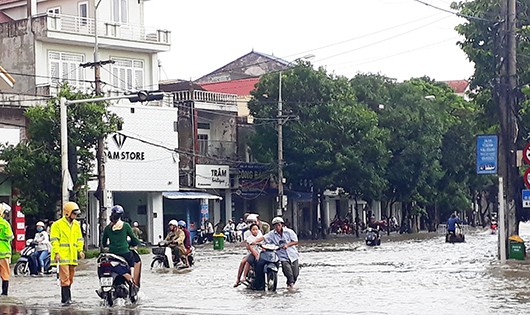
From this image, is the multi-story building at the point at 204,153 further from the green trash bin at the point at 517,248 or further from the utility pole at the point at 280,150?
the green trash bin at the point at 517,248

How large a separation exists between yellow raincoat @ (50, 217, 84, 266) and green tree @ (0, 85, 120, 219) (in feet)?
75.4

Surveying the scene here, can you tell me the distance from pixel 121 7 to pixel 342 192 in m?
19.5

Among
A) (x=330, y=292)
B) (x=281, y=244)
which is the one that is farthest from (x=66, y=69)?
(x=330, y=292)

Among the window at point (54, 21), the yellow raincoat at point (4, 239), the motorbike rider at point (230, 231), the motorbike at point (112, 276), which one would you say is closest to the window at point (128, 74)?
the window at point (54, 21)

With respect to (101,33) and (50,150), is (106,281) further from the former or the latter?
(101,33)

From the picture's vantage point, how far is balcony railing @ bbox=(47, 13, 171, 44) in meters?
50.9

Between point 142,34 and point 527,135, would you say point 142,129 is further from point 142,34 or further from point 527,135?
point 527,135

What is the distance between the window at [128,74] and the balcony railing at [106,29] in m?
1.31

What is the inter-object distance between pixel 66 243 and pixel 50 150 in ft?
79.5

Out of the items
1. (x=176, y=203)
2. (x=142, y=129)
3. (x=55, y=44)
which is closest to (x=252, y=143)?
(x=176, y=203)

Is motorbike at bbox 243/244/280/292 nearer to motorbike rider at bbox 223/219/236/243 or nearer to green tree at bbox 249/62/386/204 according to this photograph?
motorbike rider at bbox 223/219/236/243

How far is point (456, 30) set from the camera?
1348 inches

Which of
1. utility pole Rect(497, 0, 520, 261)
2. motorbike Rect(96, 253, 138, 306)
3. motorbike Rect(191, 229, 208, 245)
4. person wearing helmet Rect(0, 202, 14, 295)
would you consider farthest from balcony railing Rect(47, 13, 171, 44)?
motorbike Rect(96, 253, 138, 306)

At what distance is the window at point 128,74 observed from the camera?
178ft
